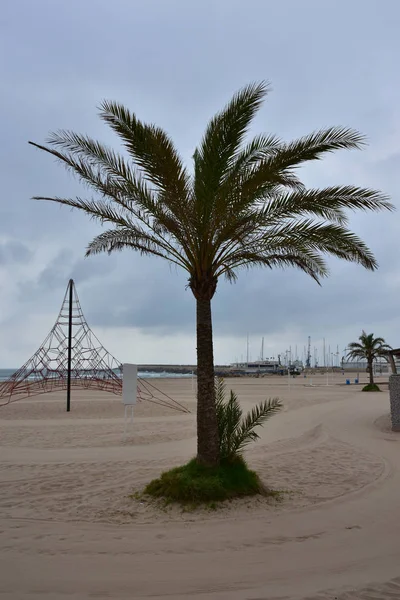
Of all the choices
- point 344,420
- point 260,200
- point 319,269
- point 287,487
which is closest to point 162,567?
point 287,487

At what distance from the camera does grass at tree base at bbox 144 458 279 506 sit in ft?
23.9

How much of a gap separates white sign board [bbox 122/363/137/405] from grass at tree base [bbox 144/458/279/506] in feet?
20.4

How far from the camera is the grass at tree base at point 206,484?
7.28 m

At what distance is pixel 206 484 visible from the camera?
735cm

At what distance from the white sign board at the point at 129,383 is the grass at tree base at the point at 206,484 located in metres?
6.21

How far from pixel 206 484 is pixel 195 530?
1156 mm

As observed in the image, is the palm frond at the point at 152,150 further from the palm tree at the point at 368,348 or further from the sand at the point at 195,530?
the palm tree at the point at 368,348

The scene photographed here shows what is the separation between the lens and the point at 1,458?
37.3 feet

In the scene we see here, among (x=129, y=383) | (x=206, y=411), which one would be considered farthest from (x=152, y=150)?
(x=129, y=383)

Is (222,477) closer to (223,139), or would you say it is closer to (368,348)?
(223,139)

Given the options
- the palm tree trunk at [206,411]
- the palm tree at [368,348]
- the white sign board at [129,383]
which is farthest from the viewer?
the palm tree at [368,348]

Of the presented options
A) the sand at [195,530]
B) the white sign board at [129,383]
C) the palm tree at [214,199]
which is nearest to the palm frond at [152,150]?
the palm tree at [214,199]

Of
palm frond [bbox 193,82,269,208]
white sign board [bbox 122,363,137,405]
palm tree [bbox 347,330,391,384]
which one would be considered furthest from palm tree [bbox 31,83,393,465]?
palm tree [bbox 347,330,391,384]

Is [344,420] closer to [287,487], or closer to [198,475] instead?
[287,487]
